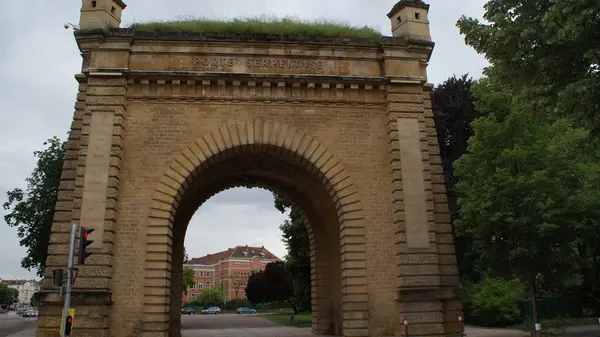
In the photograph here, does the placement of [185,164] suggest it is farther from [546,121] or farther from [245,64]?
Answer: [546,121]

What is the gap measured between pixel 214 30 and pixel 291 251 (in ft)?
81.0

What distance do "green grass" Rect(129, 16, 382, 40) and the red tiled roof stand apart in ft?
297

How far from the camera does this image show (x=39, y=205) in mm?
27469

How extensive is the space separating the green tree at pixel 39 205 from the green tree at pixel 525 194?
21.7 metres

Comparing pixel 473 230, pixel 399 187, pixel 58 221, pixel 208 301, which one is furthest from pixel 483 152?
pixel 208 301

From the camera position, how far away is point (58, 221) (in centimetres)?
1415

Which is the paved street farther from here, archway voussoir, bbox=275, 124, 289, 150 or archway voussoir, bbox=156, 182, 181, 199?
archway voussoir, bbox=156, 182, 181, 199

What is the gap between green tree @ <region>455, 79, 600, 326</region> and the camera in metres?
18.1

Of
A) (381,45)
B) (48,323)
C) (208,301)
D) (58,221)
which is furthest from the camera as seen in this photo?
(208,301)

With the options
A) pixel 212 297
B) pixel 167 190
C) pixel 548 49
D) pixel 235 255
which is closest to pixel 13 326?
pixel 167 190

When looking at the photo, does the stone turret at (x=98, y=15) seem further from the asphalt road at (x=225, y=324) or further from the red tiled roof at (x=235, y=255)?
the red tiled roof at (x=235, y=255)

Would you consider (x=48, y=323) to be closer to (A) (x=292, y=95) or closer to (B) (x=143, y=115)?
(B) (x=143, y=115)

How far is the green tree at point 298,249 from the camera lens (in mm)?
36625

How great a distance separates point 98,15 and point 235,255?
302 ft
